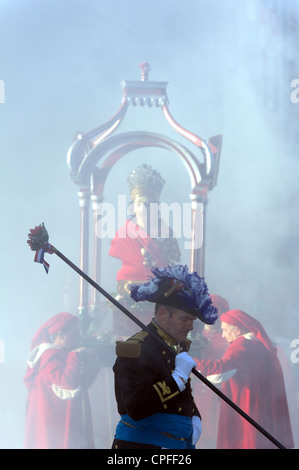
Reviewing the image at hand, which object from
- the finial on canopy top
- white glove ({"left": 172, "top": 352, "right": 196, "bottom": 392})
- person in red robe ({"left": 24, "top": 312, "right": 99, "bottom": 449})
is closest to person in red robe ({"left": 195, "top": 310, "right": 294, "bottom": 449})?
person in red robe ({"left": 24, "top": 312, "right": 99, "bottom": 449})

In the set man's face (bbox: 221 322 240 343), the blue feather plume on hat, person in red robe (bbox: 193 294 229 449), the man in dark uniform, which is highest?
the blue feather plume on hat

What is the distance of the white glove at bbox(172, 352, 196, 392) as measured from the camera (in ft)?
6.87

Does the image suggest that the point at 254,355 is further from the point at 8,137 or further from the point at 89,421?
the point at 8,137

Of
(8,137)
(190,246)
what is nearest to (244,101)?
(190,246)

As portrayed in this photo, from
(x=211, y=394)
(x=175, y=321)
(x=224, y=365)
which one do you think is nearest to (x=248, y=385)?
(x=224, y=365)

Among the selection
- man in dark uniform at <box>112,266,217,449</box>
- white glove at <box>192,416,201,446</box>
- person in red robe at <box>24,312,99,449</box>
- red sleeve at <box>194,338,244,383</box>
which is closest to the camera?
man in dark uniform at <box>112,266,217,449</box>

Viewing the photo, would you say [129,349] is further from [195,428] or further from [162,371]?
[195,428]

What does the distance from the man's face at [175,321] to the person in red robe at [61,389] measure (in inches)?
192

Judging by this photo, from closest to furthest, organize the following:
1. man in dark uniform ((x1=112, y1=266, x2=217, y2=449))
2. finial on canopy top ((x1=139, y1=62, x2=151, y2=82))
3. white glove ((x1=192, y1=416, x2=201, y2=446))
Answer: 1. man in dark uniform ((x1=112, y1=266, x2=217, y2=449))
2. white glove ((x1=192, y1=416, x2=201, y2=446))
3. finial on canopy top ((x1=139, y1=62, x2=151, y2=82))

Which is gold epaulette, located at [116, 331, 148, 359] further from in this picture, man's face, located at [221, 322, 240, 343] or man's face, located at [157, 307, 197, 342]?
man's face, located at [221, 322, 240, 343]

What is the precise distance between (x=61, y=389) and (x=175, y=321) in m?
5.12

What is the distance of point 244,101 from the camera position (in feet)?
26.2

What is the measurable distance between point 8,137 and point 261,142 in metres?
3.40
